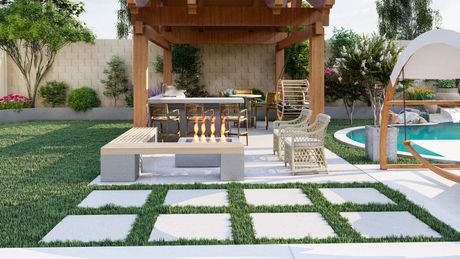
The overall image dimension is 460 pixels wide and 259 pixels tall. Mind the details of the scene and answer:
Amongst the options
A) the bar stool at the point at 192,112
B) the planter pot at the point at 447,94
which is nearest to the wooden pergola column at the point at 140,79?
the bar stool at the point at 192,112

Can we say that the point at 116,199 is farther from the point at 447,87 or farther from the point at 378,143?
the point at 447,87

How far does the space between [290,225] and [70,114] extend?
44.6ft

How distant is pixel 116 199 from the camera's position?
5496 mm

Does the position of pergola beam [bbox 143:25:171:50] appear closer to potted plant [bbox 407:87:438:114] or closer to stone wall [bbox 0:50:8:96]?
stone wall [bbox 0:50:8:96]

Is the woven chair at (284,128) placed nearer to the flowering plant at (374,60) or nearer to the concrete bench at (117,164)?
the flowering plant at (374,60)

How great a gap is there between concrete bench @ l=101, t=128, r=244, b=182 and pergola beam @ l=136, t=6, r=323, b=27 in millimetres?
4279

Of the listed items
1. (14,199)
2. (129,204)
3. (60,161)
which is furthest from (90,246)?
(60,161)

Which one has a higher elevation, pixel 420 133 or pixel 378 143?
pixel 378 143

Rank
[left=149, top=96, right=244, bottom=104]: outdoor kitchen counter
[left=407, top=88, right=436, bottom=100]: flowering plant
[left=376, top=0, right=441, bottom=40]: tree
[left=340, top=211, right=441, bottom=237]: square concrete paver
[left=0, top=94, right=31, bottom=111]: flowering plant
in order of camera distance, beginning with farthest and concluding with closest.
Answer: [left=376, top=0, right=441, bottom=40]: tree < [left=407, top=88, right=436, bottom=100]: flowering plant < [left=0, top=94, right=31, bottom=111]: flowering plant < [left=149, top=96, right=244, bottom=104]: outdoor kitchen counter < [left=340, top=211, right=441, bottom=237]: square concrete paver

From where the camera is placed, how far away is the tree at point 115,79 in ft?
54.5

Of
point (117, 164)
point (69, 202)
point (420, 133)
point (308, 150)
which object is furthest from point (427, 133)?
point (69, 202)

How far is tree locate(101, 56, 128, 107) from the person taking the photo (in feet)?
54.5

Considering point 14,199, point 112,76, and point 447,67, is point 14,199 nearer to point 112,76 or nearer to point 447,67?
point 447,67

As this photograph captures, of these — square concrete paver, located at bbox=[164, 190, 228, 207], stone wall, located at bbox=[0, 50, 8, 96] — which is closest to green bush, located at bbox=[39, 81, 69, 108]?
stone wall, located at bbox=[0, 50, 8, 96]
